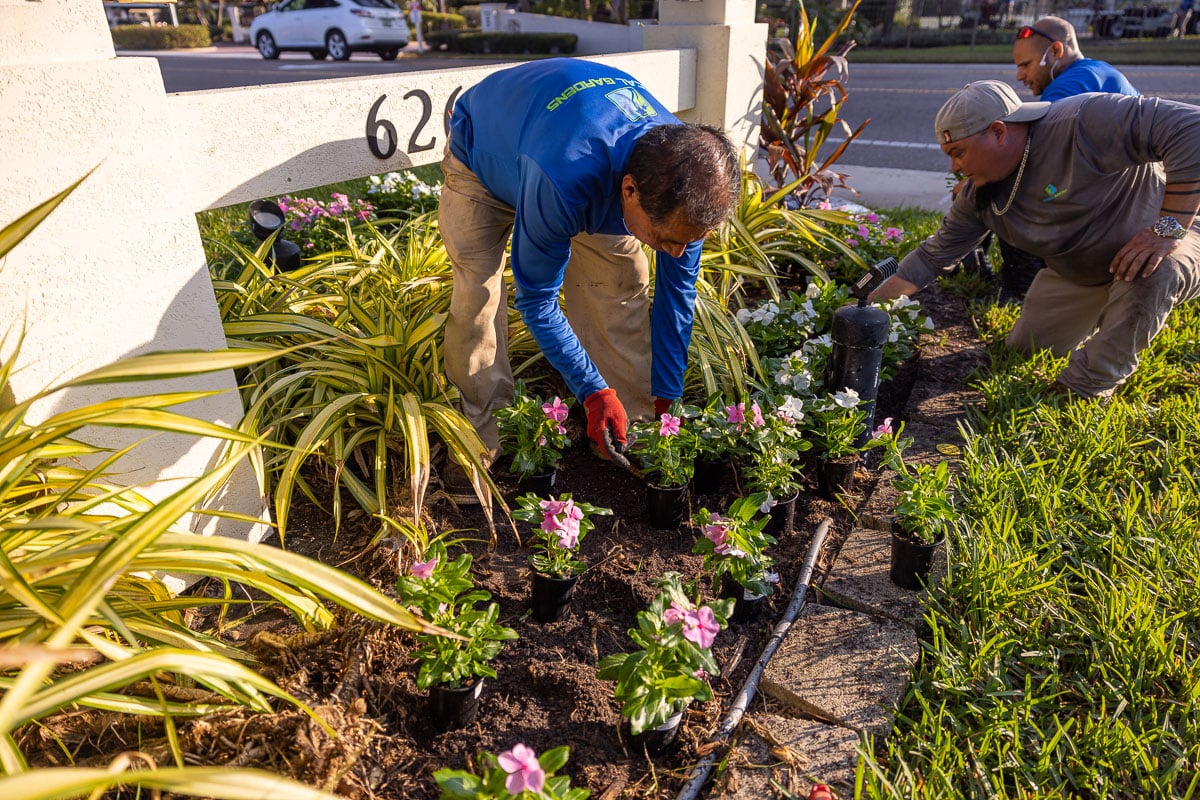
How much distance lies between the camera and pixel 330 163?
308 centimetres

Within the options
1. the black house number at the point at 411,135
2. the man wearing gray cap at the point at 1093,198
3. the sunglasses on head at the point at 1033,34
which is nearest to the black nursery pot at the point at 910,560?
the man wearing gray cap at the point at 1093,198

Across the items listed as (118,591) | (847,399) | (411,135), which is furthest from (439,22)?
(118,591)

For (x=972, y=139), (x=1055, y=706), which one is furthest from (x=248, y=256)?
(x=1055, y=706)

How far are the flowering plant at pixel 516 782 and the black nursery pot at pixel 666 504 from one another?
1021 millimetres

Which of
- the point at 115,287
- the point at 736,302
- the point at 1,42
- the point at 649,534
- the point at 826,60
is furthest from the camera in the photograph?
the point at 826,60

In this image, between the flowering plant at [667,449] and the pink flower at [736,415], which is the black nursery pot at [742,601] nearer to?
the flowering plant at [667,449]

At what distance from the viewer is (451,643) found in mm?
1761

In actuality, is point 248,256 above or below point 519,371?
above

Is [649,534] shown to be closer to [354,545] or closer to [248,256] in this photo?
[354,545]

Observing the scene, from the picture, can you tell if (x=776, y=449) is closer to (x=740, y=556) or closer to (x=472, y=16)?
(x=740, y=556)

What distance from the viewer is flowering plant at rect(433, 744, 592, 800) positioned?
1374 millimetres

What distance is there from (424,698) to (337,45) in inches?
800

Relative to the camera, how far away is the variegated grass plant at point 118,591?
1112 mm

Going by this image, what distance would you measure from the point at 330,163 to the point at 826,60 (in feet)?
9.90
